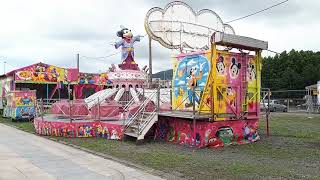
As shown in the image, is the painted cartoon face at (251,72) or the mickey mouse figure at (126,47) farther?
the mickey mouse figure at (126,47)

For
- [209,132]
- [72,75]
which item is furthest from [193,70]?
[72,75]

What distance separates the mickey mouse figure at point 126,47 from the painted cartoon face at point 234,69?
12.6 meters

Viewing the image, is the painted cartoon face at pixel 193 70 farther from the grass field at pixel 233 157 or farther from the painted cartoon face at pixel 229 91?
the grass field at pixel 233 157

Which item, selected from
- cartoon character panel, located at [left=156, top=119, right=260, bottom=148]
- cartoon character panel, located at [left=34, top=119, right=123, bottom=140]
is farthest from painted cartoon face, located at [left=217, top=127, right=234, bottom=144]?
cartoon character panel, located at [left=34, top=119, right=123, bottom=140]

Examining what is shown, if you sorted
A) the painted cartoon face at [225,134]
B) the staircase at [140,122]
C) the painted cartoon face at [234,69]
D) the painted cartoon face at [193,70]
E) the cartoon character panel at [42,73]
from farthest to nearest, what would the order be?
the cartoon character panel at [42,73], the staircase at [140,122], the painted cartoon face at [193,70], the painted cartoon face at [234,69], the painted cartoon face at [225,134]

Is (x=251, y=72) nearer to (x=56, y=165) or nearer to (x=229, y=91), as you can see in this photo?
(x=229, y=91)

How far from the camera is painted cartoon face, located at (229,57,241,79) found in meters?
16.0

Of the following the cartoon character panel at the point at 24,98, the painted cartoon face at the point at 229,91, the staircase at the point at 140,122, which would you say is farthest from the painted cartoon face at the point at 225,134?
the cartoon character panel at the point at 24,98

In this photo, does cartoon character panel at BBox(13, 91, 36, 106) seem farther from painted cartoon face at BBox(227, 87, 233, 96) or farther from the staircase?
painted cartoon face at BBox(227, 87, 233, 96)

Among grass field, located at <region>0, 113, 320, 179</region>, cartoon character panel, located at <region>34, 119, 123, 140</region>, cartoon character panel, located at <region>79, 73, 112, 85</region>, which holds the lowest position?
grass field, located at <region>0, 113, 320, 179</region>

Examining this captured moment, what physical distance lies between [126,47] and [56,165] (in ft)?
55.4

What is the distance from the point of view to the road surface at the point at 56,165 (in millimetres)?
10156

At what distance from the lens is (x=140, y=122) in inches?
687

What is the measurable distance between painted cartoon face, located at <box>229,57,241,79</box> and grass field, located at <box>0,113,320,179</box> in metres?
2.72
